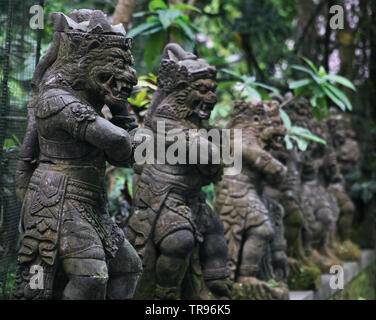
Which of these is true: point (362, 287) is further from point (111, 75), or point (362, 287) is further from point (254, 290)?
point (111, 75)

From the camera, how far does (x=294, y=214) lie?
8539 millimetres

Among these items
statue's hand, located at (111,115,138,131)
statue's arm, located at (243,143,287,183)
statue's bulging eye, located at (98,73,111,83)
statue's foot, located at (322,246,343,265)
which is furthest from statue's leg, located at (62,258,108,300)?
statue's foot, located at (322,246,343,265)

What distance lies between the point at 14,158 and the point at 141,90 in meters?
1.66

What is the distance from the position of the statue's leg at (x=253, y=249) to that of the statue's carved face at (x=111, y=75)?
9.00 feet

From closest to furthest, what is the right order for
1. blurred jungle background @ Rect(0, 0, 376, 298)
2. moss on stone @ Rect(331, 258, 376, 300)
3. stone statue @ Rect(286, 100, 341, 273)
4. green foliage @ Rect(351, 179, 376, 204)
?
blurred jungle background @ Rect(0, 0, 376, 298)
stone statue @ Rect(286, 100, 341, 273)
moss on stone @ Rect(331, 258, 376, 300)
green foliage @ Rect(351, 179, 376, 204)

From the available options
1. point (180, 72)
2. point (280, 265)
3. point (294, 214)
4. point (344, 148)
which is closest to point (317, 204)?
point (294, 214)

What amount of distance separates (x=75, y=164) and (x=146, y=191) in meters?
1.34

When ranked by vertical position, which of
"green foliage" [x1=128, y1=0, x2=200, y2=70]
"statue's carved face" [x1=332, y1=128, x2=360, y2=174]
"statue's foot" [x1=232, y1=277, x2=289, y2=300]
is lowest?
"statue's foot" [x1=232, y1=277, x2=289, y2=300]

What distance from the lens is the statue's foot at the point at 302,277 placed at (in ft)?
27.4

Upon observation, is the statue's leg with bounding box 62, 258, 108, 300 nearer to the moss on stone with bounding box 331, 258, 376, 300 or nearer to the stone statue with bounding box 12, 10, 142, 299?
the stone statue with bounding box 12, 10, 142, 299

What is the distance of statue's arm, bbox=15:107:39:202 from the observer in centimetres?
470

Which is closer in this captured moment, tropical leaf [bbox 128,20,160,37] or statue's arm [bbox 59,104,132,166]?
statue's arm [bbox 59,104,132,166]
